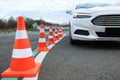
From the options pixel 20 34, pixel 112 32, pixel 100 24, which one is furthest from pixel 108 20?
pixel 20 34

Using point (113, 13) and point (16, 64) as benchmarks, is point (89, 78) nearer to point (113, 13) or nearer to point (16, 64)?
point (16, 64)

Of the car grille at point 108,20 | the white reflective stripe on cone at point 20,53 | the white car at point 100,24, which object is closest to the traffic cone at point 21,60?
the white reflective stripe on cone at point 20,53

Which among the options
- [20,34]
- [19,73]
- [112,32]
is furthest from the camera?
[112,32]

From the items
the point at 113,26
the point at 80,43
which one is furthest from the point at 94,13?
the point at 80,43

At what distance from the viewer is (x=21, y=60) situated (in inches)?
163

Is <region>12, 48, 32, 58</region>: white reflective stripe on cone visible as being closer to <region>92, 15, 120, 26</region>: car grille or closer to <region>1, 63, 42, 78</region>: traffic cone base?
<region>1, 63, 42, 78</region>: traffic cone base

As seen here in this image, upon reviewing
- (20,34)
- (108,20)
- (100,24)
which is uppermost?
(20,34)

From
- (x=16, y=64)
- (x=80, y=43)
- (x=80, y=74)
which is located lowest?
(x=80, y=43)

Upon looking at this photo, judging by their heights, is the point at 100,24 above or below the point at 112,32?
above

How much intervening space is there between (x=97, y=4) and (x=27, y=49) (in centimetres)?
552

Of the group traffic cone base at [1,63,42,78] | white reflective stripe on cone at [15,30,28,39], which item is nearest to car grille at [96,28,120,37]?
white reflective stripe on cone at [15,30,28,39]

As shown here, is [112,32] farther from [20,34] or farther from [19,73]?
[19,73]

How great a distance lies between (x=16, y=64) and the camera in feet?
13.5

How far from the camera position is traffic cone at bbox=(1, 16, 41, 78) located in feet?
13.0
